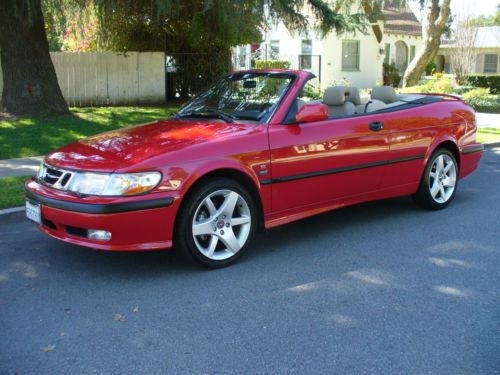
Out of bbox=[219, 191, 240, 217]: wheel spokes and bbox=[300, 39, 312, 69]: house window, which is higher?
bbox=[300, 39, 312, 69]: house window

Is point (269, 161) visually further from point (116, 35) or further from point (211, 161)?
point (116, 35)

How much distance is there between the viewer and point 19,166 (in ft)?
→ 28.9

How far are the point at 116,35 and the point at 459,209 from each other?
13499 millimetres

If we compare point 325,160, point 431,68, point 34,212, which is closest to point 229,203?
point 325,160

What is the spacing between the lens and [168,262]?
16.6 ft

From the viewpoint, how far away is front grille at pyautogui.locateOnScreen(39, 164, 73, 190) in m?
4.62

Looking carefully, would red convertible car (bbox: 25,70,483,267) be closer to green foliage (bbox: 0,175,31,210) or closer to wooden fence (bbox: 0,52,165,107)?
green foliage (bbox: 0,175,31,210)

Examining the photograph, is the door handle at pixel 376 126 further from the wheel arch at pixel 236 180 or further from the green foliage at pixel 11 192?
the green foliage at pixel 11 192

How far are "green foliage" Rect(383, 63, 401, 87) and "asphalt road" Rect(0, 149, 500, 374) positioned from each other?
26009 millimetres

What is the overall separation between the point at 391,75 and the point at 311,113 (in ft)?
89.5

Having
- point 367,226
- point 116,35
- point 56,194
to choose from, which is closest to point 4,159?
point 56,194

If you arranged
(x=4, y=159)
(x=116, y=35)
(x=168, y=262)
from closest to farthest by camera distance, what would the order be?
(x=168, y=262) < (x=4, y=159) < (x=116, y=35)

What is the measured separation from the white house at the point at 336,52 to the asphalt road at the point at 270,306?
20880 mm

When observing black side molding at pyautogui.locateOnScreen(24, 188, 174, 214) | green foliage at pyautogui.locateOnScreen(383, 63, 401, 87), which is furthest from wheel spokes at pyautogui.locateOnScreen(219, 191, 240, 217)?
green foliage at pyautogui.locateOnScreen(383, 63, 401, 87)
